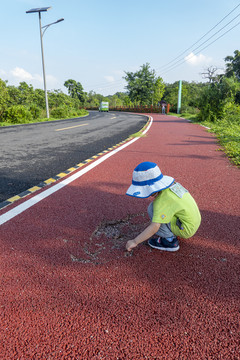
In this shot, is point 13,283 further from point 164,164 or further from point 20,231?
point 164,164

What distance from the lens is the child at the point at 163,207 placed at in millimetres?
2080

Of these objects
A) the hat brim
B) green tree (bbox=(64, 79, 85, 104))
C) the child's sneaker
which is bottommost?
the child's sneaker

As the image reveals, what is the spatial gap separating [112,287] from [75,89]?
95.4 m

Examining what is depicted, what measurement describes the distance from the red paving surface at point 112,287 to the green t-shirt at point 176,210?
0.27 meters

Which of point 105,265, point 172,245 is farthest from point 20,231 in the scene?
point 172,245

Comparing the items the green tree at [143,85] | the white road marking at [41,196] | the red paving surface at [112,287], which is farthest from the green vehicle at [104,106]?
the red paving surface at [112,287]

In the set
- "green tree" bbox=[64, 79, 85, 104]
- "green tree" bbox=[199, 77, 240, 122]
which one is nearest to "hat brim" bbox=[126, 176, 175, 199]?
"green tree" bbox=[199, 77, 240, 122]

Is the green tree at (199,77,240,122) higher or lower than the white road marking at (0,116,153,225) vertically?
higher

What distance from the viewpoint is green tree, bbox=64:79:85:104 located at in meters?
88.2

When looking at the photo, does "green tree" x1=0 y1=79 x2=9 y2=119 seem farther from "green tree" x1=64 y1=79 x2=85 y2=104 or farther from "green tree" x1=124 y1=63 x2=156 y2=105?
"green tree" x1=64 y1=79 x2=85 y2=104

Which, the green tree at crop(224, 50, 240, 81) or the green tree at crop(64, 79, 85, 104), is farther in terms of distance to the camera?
the green tree at crop(64, 79, 85, 104)

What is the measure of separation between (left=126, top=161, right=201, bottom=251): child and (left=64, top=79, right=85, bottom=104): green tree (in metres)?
92.3

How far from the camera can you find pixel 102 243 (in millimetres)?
2471

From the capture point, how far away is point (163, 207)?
2.12 meters
